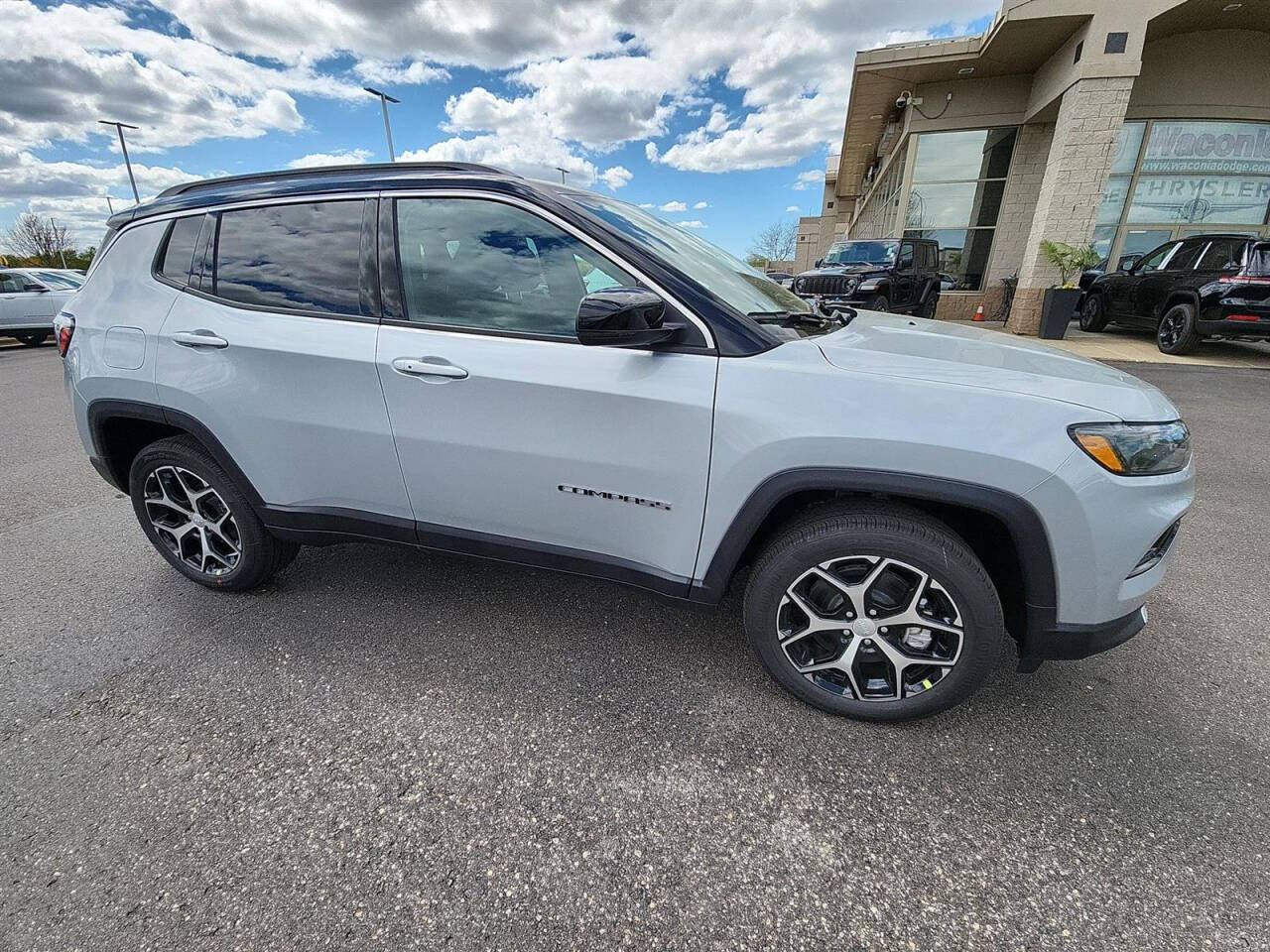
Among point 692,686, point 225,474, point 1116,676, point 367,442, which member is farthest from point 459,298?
point 1116,676

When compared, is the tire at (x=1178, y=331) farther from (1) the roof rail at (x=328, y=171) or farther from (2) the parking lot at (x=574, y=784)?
(1) the roof rail at (x=328, y=171)

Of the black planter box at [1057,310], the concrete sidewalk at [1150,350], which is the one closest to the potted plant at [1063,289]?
the black planter box at [1057,310]

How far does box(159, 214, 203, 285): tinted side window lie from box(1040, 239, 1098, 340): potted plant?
43.0 feet

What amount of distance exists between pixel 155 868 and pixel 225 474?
156cm

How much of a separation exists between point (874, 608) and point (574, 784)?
3.60 feet

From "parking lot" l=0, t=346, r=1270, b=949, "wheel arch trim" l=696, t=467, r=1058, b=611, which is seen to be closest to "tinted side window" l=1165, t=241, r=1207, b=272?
"parking lot" l=0, t=346, r=1270, b=949

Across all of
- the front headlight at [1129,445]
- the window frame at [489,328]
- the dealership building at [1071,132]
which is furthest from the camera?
the dealership building at [1071,132]

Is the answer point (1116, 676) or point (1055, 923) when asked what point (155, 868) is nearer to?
point (1055, 923)

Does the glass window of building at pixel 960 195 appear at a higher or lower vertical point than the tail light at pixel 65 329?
higher

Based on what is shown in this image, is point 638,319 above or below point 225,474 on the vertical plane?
above

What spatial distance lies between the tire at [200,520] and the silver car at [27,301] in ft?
44.7

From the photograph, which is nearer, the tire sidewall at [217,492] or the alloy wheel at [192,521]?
the tire sidewall at [217,492]

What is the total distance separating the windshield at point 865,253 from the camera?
1220 centimetres

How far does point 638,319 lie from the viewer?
5.91 feet
